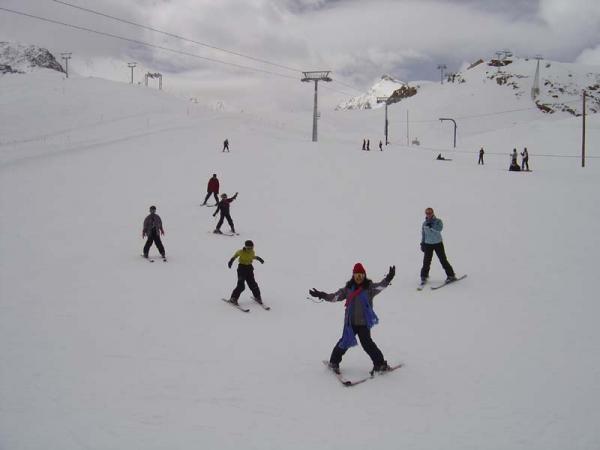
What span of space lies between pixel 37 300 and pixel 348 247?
327 inches

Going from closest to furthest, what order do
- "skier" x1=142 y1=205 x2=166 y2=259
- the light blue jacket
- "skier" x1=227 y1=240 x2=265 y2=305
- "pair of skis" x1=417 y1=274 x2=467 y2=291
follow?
1. "skier" x1=227 y1=240 x2=265 y2=305
2. the light blue jacket
3. "pair of skis" x1=417 y1=274 x2=467 y2=291
4. "skier" x1=142 y1=205 x2=166 y2=259

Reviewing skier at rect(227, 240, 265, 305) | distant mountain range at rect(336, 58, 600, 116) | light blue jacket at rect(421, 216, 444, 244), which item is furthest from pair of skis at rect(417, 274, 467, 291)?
distant mountain range at rect(336, 58, 600, 116)

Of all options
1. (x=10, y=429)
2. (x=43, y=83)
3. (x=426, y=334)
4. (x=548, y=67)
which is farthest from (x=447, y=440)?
(x=548, y=67)

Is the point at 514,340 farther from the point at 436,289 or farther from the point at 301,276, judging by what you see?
the point at 301,276

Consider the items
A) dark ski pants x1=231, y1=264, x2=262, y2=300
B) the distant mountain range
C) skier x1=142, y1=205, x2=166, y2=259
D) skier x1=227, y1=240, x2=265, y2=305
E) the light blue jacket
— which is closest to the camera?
skier x1=227, y1=240, x2=265, y2=305

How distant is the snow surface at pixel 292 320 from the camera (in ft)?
17.2

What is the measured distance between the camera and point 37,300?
938 cm

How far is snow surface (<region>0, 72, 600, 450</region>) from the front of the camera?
17.2ft

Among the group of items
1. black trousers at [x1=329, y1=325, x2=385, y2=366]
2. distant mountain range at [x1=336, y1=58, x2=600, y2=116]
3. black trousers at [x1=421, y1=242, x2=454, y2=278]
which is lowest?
black trousers at [x1=329, y1=325, x2=385, y2=366]

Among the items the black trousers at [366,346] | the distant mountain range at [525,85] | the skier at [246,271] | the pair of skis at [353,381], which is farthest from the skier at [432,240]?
the distant mountain range at [525,85]

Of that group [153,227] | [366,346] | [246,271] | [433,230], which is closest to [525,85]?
[433,230]

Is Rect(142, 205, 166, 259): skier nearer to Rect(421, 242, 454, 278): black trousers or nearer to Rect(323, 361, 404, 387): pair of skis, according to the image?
Rect(421, 242, 454, 278): black trousers

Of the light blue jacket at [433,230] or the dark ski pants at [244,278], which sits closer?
the dark ski pants at [244,278]

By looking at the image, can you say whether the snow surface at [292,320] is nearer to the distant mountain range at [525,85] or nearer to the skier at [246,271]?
the skier at [246,271]
